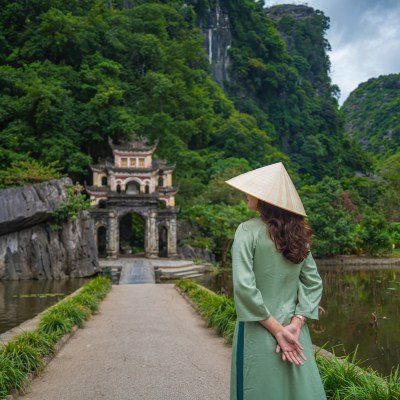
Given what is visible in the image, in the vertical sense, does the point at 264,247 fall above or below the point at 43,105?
below

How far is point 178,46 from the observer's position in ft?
131

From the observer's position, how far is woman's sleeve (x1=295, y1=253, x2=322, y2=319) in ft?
8.21

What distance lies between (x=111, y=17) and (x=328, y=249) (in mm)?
26018

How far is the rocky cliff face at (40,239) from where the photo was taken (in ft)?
56.1

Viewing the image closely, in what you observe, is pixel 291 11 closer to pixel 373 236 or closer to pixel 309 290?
pixel 373 236

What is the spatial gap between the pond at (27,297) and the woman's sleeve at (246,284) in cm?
702

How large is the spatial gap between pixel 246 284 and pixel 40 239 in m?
17.5

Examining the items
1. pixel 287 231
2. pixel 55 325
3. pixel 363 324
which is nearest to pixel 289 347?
pixel 287 231

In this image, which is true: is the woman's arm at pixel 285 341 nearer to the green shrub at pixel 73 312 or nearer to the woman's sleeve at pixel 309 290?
the woman's sleeve at pixel 309 290

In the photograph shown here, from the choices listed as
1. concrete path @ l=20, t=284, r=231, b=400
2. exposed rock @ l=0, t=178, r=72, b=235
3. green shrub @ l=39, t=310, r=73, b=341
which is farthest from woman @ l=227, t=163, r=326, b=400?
exposed rock @ l=0, t=178, r=72, b=235

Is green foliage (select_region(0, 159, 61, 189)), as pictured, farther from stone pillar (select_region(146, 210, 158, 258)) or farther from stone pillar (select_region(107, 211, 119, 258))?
stone pillar (select_region(146, 210, 158, 258))

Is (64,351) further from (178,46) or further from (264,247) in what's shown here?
(178,46)

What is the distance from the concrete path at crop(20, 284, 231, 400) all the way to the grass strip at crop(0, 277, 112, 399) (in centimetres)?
14

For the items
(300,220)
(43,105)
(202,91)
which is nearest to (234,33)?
(202,91)
